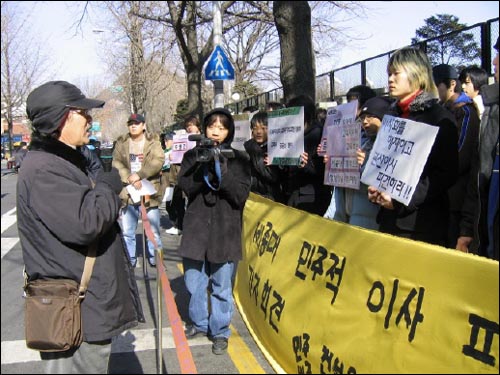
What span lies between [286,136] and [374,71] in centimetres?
426

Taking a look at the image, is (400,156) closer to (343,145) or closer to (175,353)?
Result: (343,145)

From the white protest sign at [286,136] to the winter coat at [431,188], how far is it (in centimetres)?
168

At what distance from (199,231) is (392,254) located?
73.6 inches

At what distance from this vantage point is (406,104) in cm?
A: 344

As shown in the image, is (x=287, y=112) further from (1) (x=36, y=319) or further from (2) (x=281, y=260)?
(1) (x=36, y=319)

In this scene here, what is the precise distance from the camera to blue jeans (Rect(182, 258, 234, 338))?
410 centimetres

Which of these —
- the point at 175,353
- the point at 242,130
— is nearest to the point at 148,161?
the point at 242,130

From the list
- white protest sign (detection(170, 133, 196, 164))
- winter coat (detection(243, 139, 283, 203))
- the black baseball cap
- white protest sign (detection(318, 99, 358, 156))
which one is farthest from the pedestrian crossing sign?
the black baseball cap

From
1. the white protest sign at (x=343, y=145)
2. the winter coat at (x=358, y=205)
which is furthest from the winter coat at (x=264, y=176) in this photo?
the winter coat at (x=358, y=205)

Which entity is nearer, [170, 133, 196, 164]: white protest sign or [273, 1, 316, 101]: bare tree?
[273, 1, 316, 101]: bare tree

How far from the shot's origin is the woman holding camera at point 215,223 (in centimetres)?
400

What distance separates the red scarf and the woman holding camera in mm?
1306

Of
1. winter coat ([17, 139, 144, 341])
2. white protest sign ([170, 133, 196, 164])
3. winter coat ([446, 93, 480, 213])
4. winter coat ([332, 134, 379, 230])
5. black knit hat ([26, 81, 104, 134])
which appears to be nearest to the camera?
winter coat ([17, 139, 144, 341])

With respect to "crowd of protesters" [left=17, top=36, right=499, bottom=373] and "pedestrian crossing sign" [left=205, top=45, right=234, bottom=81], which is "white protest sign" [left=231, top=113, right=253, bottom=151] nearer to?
"crowd of protesters" [left=17, top=36, right=499, bottom=373]
